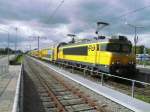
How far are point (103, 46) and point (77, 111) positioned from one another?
11.4m

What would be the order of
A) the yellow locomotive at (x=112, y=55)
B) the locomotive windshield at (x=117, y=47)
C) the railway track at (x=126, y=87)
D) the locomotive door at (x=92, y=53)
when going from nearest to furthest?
the railway track at (x=126, y=87) < the yellow locomotive at (x=112, y=55) < the locomotive windshield at (x=117, y=47) < the locomotive door at (x=92, y=53)

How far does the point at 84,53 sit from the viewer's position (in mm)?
29625

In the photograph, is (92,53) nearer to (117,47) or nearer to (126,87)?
(117,47)

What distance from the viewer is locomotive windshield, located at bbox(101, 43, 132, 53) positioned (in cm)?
2291

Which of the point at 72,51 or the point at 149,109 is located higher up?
the point at 72,51

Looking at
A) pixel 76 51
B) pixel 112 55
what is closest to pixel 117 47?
pixel 112 55

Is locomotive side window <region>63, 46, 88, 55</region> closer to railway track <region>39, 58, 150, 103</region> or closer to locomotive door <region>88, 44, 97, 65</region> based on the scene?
locomotive door <region>88, 44, 97, 65</region>

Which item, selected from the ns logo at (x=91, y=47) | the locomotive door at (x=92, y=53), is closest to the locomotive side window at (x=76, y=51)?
the ns logo at (x=91, y=47)

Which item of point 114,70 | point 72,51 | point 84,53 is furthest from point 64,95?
point 72,51

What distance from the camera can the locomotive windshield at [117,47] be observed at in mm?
22906

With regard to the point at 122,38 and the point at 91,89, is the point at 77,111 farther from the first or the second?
the point at 122,38

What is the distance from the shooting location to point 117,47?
75.9 ft

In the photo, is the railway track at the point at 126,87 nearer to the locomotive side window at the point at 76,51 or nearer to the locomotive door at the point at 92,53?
the locomotive door at the point at 92,53

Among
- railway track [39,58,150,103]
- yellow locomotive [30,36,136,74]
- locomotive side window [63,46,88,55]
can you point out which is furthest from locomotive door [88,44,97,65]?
locomotive side window [63,46,88,55]
